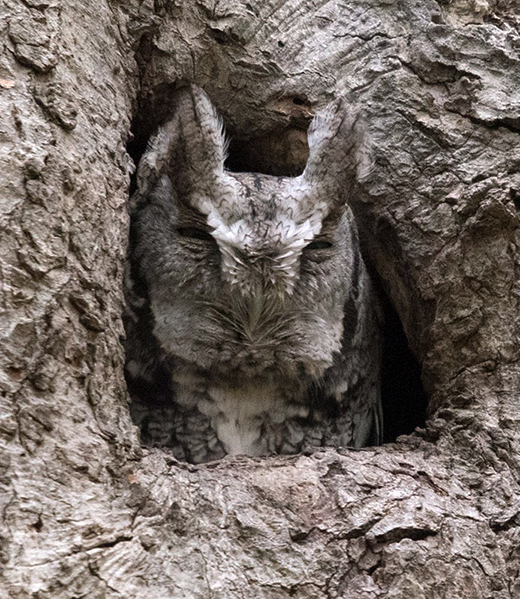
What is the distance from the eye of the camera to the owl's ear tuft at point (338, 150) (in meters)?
2.02

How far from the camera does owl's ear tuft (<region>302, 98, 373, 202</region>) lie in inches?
79.7

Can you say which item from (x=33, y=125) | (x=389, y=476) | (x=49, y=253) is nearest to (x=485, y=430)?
(x=389, y=476)

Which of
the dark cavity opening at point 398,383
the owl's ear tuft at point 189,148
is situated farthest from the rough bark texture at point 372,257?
the dark cavity opening at point 398,383

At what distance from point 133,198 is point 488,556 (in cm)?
129

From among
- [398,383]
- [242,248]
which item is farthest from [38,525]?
[398,383]

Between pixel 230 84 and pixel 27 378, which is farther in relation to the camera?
pixel 230 84

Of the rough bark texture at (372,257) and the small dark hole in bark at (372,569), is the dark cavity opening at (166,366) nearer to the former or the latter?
the rough bark texture at (372,257)

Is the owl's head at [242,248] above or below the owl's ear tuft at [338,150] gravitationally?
below

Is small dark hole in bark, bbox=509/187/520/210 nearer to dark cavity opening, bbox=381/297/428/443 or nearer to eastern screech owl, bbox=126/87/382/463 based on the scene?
eastern screech owl, bbox=126/87/382/463

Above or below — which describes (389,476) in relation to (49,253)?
below

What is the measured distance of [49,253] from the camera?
1397mm

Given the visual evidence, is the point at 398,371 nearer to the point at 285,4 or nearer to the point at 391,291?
the point at 391,291

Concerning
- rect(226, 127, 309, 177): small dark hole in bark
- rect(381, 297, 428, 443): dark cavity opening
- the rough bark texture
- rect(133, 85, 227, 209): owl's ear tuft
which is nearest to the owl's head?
rect(133, 85, 227, 209): owl's ear tuft

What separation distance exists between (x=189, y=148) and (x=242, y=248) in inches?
11.8
